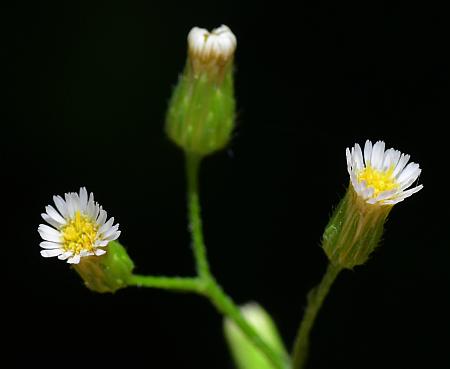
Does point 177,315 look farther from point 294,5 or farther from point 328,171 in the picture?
point 294,5

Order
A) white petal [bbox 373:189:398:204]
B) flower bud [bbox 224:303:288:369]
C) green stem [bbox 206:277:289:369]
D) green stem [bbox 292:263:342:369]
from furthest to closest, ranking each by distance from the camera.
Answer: flower bud [bbox 224:303:288:369], green stem [bbox 206:277:289:369], green stem [bbox 292:263:342:369], white petal [bbox 373:189:398:204]

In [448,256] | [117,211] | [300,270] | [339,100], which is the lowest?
[448,256]

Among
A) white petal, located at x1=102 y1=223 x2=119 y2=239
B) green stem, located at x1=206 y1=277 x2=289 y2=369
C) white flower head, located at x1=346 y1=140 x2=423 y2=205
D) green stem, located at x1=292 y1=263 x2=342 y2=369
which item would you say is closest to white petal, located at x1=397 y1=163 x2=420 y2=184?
white flower head, located at x1=346 y1=140 x2=423 y2=205

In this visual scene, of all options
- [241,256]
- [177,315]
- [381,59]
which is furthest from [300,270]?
[381,59]

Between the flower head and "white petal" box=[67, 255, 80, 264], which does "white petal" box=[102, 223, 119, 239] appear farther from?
the flower head

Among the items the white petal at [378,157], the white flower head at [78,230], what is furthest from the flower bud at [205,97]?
the white petal at [378,157]

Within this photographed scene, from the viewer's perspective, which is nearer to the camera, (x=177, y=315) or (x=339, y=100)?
(x=339, y=100)

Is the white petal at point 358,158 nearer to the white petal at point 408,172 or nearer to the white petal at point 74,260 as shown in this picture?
A: the white petal at point 408,172
